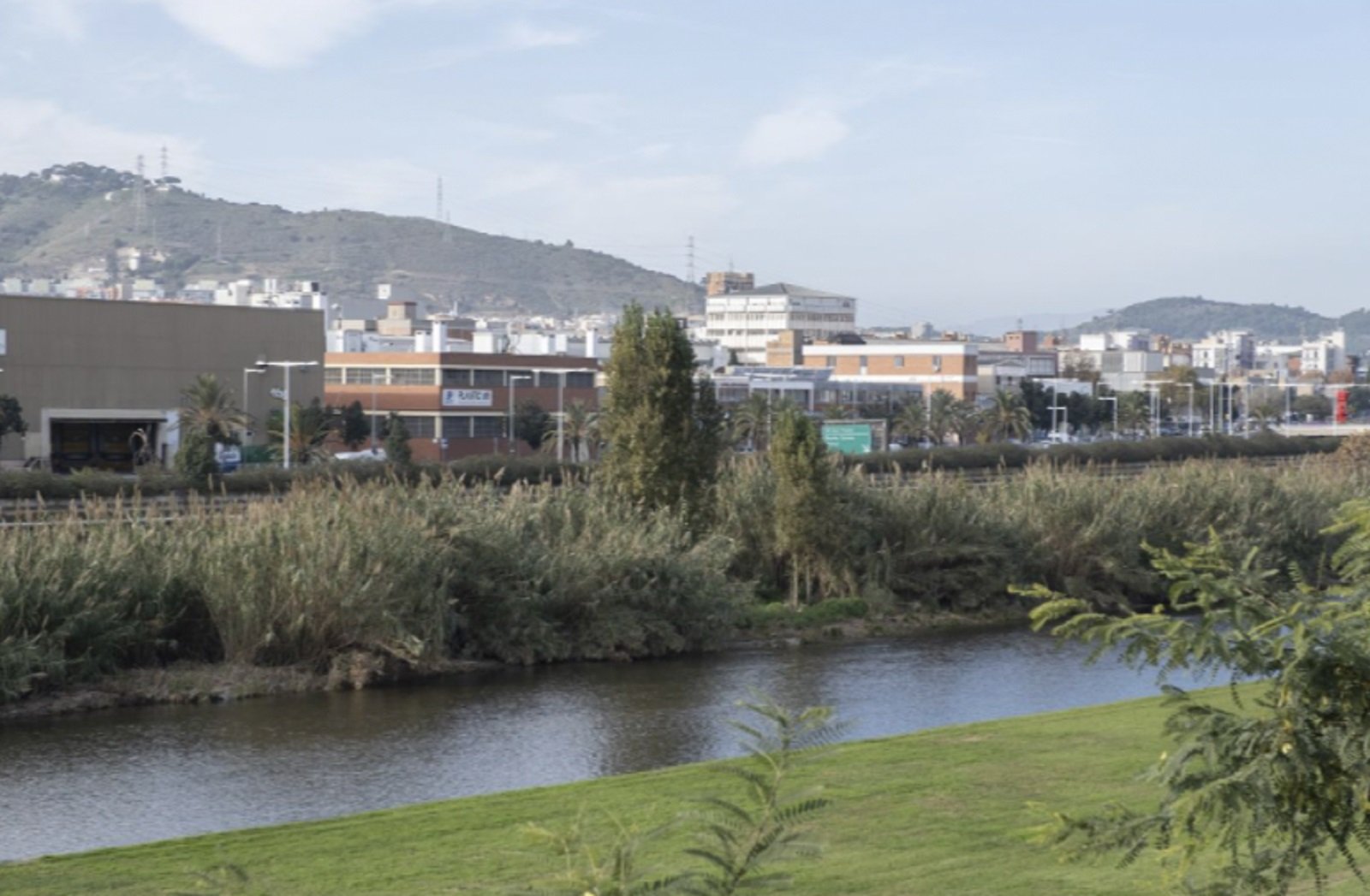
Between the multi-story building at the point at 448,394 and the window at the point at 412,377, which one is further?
the window at the point at 412,377

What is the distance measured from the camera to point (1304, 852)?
6.36 m

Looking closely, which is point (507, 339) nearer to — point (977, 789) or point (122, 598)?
point (122, 598)

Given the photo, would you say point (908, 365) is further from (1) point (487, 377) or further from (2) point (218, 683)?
(2) point (218, 683)

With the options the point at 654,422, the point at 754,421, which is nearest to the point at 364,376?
the point at 754,421

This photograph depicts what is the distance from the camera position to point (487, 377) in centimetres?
9025

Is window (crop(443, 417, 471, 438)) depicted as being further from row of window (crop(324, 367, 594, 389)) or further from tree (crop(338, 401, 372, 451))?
tree (crop(338, 401, 372, 451))

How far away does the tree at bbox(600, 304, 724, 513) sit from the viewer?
33656 mm

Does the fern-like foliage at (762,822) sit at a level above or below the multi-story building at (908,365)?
below

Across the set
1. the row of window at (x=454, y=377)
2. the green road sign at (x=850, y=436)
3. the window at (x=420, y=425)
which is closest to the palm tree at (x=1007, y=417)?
the row of window at (x=454, y=377)

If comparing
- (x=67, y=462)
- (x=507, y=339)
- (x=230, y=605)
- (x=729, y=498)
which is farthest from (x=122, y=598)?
(x=507, y=339)

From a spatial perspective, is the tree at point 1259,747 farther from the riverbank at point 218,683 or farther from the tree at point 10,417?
the tree at point 10,417

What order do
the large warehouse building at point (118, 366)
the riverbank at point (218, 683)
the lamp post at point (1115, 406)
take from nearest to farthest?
the riverbank at point (218, 683) → the large warehouse building at point (118, 366) → the lamp post at point (1115, 406)

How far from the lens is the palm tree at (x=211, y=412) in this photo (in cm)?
6519

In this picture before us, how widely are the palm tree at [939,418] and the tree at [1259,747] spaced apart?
88.4 m
